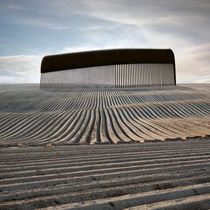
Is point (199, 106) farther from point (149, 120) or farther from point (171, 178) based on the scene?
point (171, 178)

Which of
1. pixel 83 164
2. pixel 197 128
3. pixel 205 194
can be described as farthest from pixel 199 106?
pixel 205 194

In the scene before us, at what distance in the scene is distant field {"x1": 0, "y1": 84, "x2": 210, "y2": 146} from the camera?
6.97 meters

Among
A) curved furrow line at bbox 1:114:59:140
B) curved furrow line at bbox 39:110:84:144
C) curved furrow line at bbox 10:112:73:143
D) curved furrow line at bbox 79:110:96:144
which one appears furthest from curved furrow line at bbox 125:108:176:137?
curved furrow line at bbox 1:114:59:140

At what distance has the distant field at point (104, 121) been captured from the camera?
A: 6.97 meters

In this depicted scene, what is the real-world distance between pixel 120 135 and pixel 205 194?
17.1ft

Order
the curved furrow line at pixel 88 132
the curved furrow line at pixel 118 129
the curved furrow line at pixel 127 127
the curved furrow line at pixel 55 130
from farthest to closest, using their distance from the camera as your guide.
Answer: the curved furrow line at pixel 55 130, the curved furrow line at pixel 127 127, the curved furrow line at pixel 118 129, the curved furrow line at pixel 88 132

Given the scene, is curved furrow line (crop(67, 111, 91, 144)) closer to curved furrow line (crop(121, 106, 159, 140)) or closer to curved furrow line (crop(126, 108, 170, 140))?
curved furrow line (crop(121, 106, 159, 140))

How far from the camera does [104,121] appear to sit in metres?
9.30

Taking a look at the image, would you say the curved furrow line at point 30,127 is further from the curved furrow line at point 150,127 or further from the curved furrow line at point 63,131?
the curved furrow line at point 150,127

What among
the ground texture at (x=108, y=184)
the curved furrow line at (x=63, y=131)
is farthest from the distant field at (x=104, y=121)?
the ground texture at (x=108, y=184)

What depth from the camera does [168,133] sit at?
7434 millimetres

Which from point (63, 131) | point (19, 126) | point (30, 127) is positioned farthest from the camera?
point (19, 126)

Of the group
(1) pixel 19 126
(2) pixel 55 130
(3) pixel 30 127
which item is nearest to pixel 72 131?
(2) pixel 55 130

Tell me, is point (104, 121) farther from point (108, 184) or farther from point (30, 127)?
point (108, 184)
